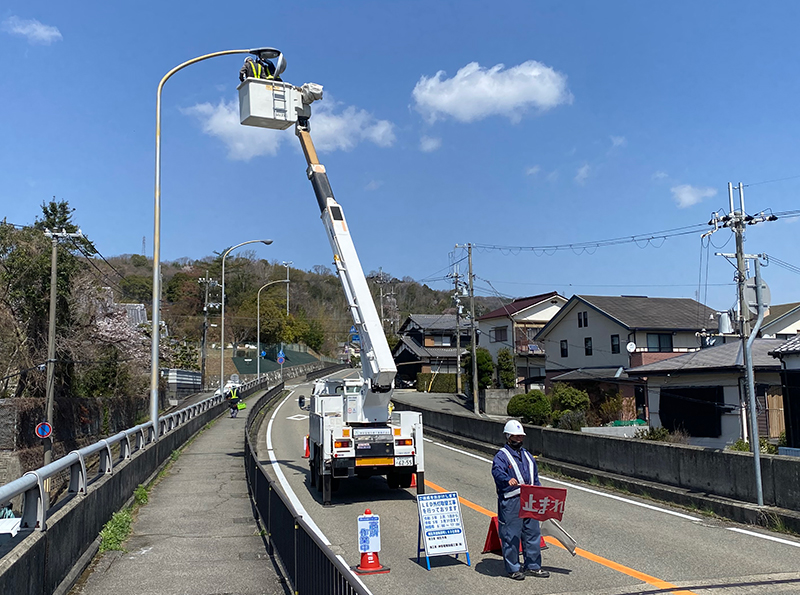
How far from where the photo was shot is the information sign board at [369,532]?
778 cm

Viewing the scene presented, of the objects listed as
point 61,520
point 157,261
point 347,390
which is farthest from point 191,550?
point 157,261

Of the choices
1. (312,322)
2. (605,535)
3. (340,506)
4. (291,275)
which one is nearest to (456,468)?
(340,506)

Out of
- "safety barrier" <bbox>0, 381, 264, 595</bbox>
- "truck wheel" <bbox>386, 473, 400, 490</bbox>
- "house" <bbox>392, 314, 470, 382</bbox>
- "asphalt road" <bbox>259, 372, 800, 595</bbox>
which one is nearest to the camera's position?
"safety barrier" <bbox>0, 381, 264, 595</bbox>

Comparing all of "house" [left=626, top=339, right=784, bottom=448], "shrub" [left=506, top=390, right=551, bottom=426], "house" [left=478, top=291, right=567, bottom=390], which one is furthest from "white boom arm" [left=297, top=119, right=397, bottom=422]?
"house" [left=478, top=291, right=567, bottom=390]

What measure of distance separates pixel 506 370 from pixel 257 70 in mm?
40667

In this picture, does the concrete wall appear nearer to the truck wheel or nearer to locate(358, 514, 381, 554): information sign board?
the truck wheel

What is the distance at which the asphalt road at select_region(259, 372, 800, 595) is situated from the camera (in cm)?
752

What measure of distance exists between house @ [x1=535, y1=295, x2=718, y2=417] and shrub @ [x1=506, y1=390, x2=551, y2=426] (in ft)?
14.7

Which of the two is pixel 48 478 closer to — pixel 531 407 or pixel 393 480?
pixel 393 480

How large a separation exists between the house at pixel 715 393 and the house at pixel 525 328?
28959mm

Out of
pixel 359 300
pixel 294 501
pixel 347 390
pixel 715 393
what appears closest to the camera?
pixel 294 501

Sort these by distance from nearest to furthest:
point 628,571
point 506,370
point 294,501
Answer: point 628,571
point 294,501
point 506,370

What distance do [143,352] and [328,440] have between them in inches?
1370

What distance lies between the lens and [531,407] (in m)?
37.4
